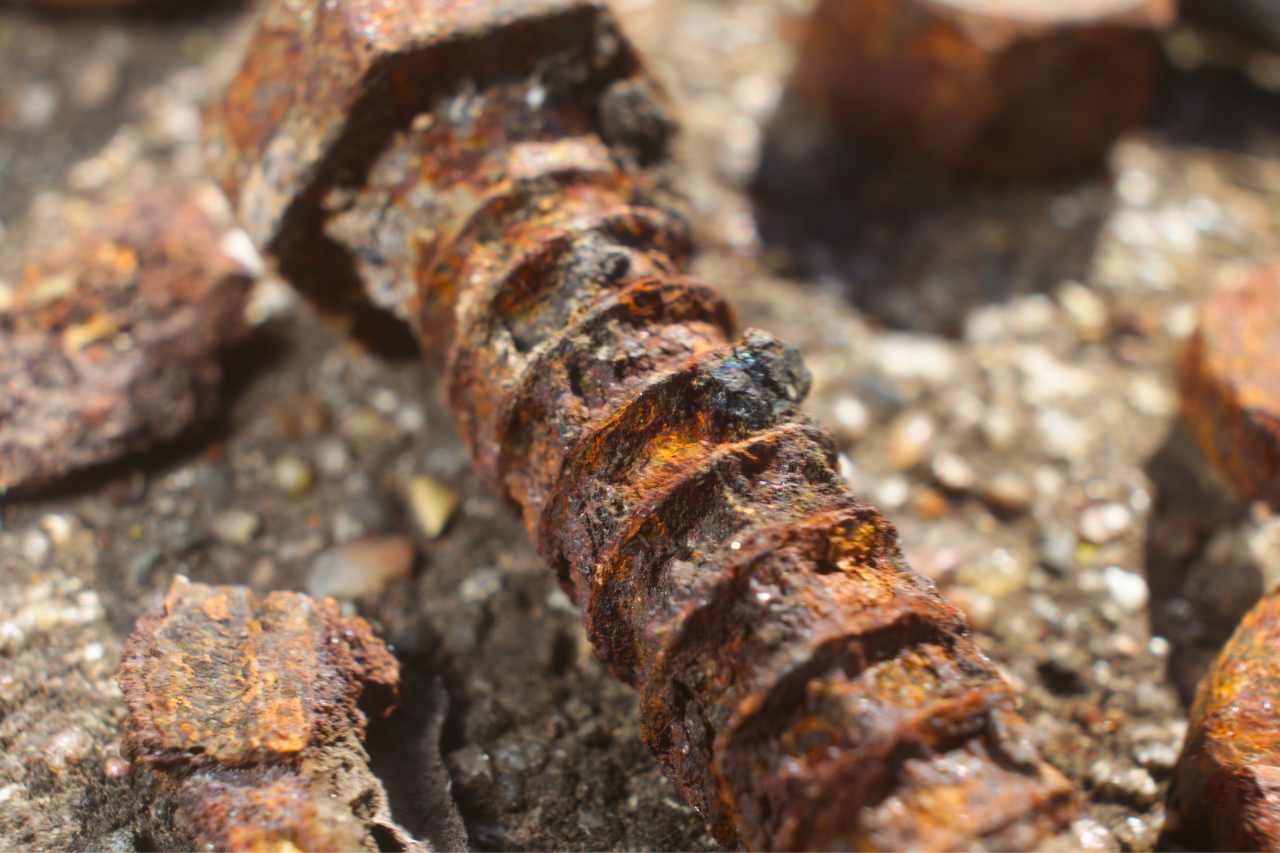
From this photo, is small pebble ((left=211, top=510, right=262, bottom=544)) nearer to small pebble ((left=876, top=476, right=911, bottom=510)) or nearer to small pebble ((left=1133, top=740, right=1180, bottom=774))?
small pebble ((left=876, top=476, right=911, bottom=510))

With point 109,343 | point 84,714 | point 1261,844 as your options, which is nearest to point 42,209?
point 109,343

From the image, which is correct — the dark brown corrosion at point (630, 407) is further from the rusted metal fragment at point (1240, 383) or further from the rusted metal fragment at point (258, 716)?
the rusted metal fragment at point (1240, 383)

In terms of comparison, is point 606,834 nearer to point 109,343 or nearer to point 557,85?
point 557,85

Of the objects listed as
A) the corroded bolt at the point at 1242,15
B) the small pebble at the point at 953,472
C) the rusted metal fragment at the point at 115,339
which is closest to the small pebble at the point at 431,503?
the rusted metal fragment at the point at 115,339

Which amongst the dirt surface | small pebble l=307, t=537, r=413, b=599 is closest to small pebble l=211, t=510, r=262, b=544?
the dirt surface

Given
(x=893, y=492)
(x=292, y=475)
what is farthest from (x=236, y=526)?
(x=893, y=492)

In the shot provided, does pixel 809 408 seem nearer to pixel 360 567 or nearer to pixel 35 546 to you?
pixel 360 567
